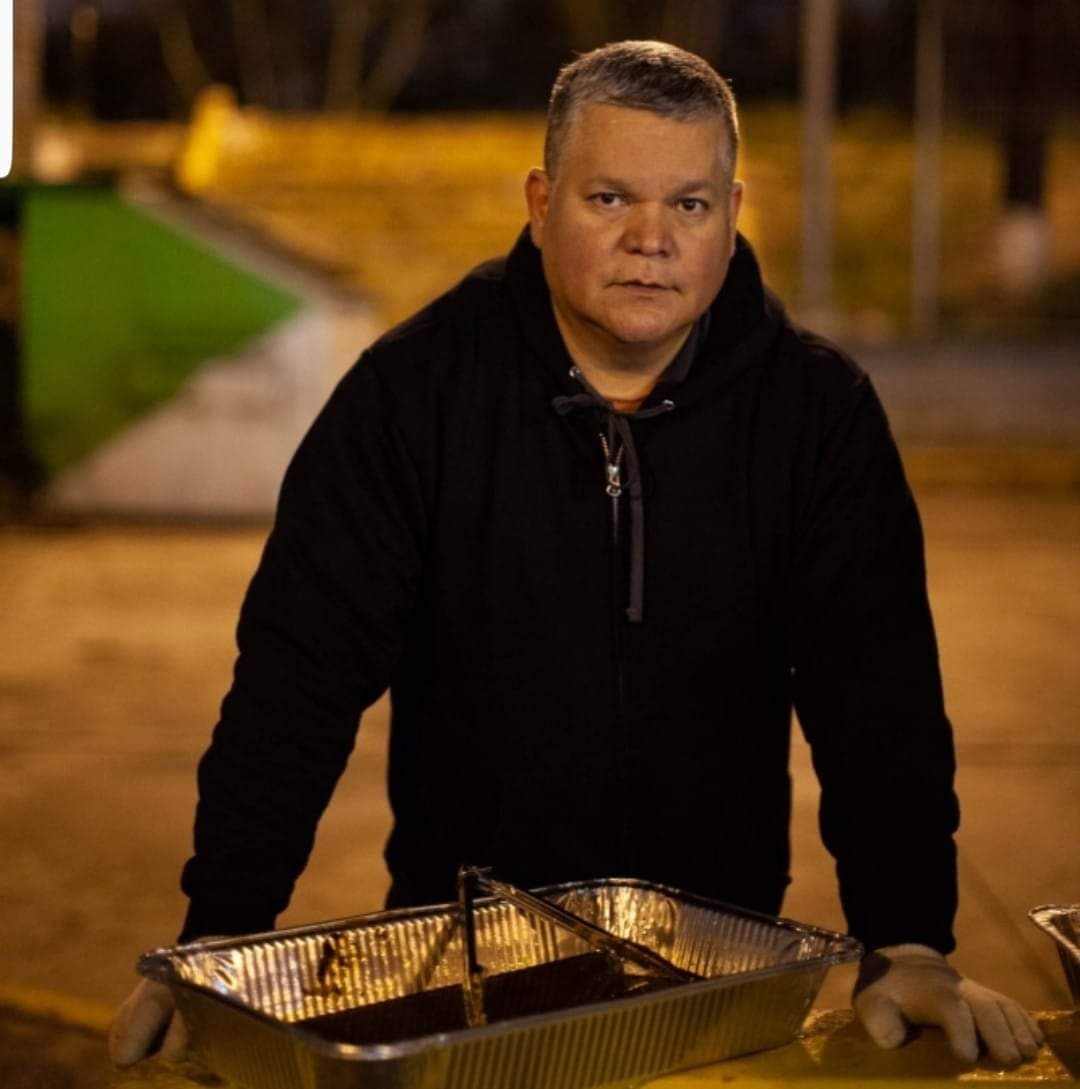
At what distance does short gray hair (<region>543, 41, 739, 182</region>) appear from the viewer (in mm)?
2541

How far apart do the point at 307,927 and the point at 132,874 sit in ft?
11.2

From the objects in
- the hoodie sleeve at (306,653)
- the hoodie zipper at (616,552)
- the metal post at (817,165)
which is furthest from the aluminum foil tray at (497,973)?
the metal post at (817,165)

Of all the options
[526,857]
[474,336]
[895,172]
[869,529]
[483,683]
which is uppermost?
[895,172]

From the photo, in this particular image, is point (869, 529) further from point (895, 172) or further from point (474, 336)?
point (895, 172)

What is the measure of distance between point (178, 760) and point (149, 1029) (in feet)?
15.1

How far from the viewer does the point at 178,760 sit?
22.1 feet

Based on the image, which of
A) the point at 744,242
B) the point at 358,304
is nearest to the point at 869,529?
Result: the point at 744,242

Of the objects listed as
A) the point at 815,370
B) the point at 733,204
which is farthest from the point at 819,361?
the point at 733,204

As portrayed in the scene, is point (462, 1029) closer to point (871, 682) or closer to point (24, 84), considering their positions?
point (871, 682)

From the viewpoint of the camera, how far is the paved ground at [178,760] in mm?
5105

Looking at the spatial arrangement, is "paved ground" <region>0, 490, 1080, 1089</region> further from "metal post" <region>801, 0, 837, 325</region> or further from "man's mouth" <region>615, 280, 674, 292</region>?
"metal post" <region>801, 0, 837, 325</region>

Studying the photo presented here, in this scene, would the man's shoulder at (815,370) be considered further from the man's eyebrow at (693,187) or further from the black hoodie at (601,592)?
the man's eyebrow at (693,187)

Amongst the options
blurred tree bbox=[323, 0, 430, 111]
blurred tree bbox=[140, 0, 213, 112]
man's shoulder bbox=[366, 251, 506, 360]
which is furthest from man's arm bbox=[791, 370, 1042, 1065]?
blurred tree bbox=[323, 0, 430, 111]

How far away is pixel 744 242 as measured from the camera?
2959 mm
